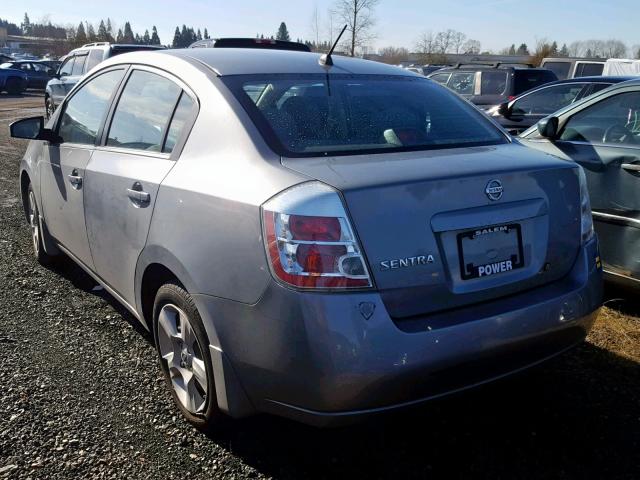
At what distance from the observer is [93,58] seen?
1267 centimetres

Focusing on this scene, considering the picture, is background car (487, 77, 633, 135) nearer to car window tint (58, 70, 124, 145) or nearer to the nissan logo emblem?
car window tint (58, 70, 124, 145)

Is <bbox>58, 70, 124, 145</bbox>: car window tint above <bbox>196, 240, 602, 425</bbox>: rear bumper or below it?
above

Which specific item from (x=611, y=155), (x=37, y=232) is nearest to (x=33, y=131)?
(x=37, y=232)

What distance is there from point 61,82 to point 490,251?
12944 millimetres

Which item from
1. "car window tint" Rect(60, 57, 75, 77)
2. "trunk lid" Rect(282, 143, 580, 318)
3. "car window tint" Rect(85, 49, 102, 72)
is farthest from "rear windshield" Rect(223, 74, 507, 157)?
"car window tint" Rect(60, 57, 75, 77)

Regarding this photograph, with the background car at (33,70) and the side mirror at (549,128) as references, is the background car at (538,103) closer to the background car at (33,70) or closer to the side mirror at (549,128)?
the side mirror at (549,128)

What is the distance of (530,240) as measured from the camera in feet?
7.88

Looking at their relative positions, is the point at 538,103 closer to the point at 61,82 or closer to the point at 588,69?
the point at 61,82

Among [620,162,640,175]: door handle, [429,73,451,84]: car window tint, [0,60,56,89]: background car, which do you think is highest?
[0,60,56,89]: background car

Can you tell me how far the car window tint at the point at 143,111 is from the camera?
117 inches

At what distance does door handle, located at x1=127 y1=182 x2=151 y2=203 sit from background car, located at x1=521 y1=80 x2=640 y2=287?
2814 millimetres

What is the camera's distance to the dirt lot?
246cm

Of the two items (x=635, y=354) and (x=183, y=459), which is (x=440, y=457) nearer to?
(x=183, y=459)

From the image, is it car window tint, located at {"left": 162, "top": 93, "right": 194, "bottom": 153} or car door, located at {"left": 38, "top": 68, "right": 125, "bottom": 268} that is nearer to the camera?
car window tint, located at {"left": 162, "top": 93, "right": 194, "bottom": 153}
